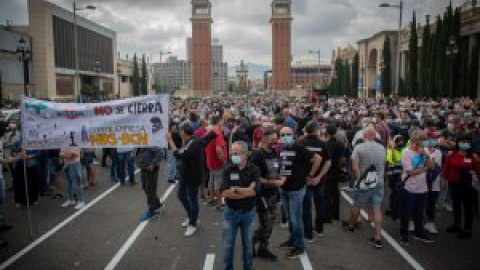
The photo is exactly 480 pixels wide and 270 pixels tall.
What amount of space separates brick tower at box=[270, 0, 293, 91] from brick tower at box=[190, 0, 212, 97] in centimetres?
1940

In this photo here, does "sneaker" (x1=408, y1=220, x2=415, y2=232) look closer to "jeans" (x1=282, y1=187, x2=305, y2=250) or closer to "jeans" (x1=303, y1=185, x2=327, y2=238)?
"jeans" (x1=303, y1=185, x2=327, y2=238)

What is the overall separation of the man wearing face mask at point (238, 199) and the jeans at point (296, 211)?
1059mm

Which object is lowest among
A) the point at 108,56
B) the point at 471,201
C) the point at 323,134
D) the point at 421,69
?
the point at 471,201

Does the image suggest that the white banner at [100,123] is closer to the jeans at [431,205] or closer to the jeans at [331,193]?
the jeans at [331,193]

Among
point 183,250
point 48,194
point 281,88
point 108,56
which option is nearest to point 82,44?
point 108,56

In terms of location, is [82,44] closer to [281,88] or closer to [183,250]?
[281,88]

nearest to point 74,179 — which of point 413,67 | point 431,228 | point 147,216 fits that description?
point 147,216

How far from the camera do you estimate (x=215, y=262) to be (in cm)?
664

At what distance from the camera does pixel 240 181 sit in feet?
18.6

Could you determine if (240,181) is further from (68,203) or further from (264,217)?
(68,203)

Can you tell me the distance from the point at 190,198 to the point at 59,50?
243 ft

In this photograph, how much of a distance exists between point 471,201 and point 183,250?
206 inches

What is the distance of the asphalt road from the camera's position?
6578mm

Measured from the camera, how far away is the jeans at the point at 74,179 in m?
9.84
